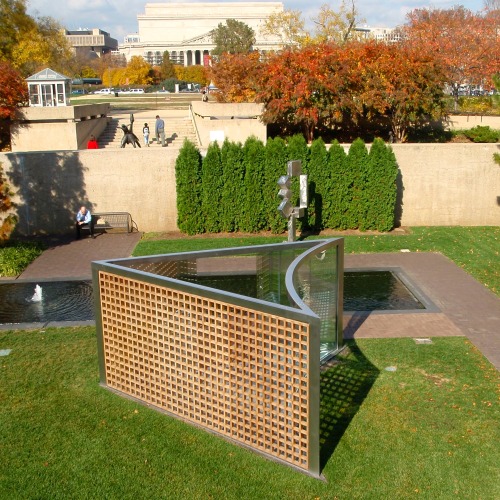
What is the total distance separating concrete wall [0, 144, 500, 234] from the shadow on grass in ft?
30.4

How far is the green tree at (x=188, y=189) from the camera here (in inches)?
711

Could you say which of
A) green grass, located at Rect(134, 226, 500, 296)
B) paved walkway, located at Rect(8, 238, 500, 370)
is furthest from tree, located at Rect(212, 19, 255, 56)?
paved walkway, located at Rect(8, 238, 500, 370)

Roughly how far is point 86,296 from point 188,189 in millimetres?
5801

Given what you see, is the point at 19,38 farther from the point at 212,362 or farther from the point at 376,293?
the point at 212,362

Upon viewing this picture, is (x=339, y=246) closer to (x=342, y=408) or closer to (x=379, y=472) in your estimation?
(x=342, y=408)

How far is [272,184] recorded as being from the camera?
18188mm

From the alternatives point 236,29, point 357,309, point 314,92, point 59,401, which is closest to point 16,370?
point 59,401

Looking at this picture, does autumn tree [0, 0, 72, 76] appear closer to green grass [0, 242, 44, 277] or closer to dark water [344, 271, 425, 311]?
green grass [0, 242, 44, 277]

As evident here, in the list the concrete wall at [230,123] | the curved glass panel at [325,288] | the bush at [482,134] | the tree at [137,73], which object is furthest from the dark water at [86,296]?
the tree at [137,73]

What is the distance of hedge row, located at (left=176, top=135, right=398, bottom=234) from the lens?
59.5ft

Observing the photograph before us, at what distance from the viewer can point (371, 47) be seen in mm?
23391

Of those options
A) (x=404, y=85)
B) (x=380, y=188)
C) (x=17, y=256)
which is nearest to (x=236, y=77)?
(x=404, y=85)

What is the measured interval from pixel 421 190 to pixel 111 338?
41.7 feet

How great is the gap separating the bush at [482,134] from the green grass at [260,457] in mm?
15911
